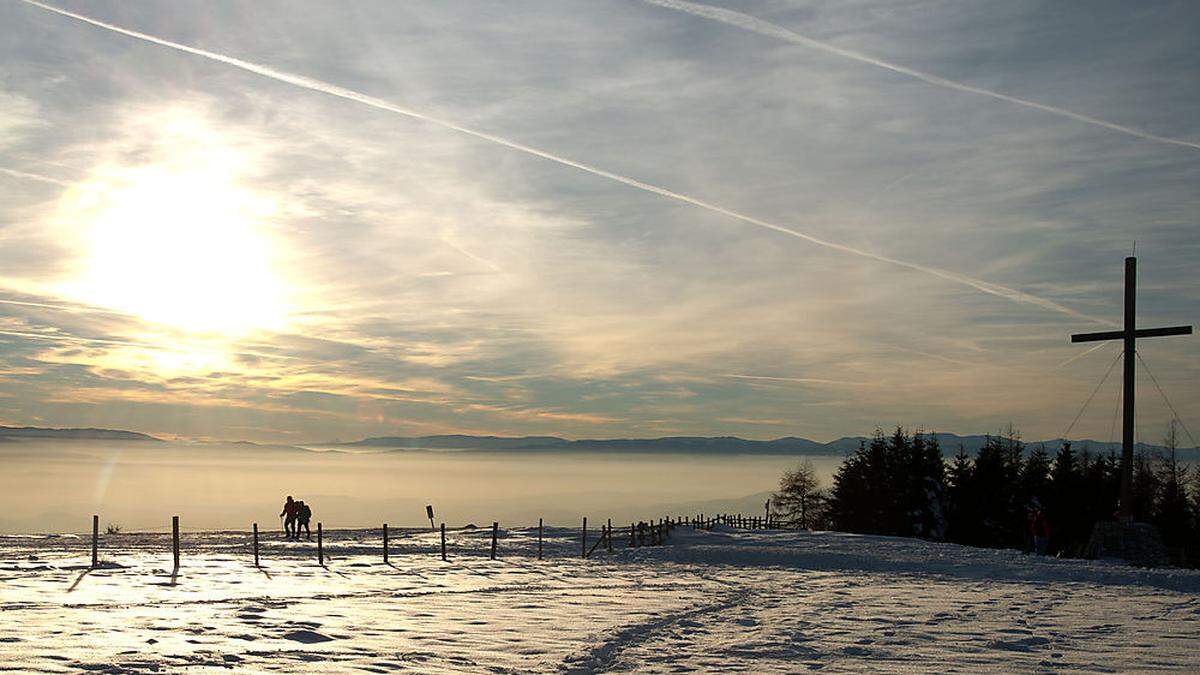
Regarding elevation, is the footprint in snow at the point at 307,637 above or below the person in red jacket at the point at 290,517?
above

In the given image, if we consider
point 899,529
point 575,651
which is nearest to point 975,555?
point 575,651

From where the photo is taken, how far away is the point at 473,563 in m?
39.0

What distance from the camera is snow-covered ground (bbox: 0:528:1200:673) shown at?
16.4 metres

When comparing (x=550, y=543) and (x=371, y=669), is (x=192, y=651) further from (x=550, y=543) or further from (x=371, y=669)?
(x=550, y=543)

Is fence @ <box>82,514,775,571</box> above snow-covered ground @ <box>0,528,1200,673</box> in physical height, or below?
below

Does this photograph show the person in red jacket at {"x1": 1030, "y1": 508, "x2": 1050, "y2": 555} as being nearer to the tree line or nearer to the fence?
the fence

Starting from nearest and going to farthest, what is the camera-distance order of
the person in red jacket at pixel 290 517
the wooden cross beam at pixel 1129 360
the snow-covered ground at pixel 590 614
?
the snow-covered ground at pixel 590 614 < the wooden cross beam at pixel 1129 360 < the person in red jacket at pixel 290 517

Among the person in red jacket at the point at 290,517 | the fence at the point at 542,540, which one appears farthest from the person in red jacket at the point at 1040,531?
the person in red jacket at the point at 290,517

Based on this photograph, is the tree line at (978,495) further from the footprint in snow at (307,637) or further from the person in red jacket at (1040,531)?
the footprint in snow at (307,637)

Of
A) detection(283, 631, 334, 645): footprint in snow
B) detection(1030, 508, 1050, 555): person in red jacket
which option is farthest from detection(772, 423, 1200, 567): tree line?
detection(283, 631, 334, 645): footprint in snow

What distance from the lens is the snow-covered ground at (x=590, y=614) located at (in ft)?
53.7

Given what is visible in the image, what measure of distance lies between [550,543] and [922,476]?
48.7 m

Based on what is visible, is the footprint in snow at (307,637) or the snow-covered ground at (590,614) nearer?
the snow-covered ground at (590,614)

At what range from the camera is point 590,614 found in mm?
Answer: 22312
